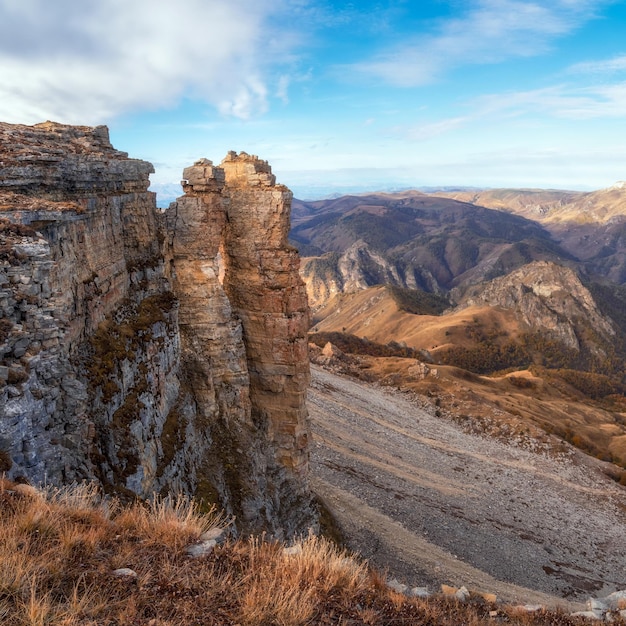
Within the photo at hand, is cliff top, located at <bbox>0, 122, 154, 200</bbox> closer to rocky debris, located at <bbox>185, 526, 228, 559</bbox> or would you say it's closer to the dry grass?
the dry grass

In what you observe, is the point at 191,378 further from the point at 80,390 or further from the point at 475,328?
the point at 475,328

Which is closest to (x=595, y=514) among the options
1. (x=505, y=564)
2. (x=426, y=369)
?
(x=505, y=564)

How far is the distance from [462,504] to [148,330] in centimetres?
3223

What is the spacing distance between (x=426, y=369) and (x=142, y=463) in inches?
2443

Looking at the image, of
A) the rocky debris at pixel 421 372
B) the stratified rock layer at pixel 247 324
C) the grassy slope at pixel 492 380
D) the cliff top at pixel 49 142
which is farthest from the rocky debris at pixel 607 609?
the rocky debris at pixel 421 372

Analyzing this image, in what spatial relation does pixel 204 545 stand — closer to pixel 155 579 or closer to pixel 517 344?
pixel 155 579

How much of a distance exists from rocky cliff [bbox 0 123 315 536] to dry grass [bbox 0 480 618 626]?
6.30ft

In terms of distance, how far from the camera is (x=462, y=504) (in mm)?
37969

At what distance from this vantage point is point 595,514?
42.9m

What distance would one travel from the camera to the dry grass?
19.4 ft

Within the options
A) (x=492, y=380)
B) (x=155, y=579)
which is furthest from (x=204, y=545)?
(x=492, y=380)

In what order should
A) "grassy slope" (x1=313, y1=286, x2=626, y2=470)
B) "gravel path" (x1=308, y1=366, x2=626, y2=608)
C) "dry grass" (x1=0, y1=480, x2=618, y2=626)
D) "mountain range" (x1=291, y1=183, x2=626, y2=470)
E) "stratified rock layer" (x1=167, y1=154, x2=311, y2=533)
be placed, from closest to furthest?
"dry grass" (x1=0, y1=480, x2=618, y2=626)
"stratified rock layer" (x1=167, y1=154, x2=311, y2=533)
"gravel path" (x1=308, y1=366, x2=626, y2=608)
"grassy slope" (x1=313, y1=286, x2=626, y2=470)
"mountain range" (x1=291, y1=183, x2=626, y2=470)

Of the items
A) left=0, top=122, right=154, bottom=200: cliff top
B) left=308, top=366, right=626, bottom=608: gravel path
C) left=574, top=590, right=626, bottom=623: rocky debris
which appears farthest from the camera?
left=308, top=366, right=626, bottom=608: gravel path

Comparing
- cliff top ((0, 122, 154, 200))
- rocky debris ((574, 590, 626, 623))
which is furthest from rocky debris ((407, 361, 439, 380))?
rocky debris ((574, 590, 626, 623))
